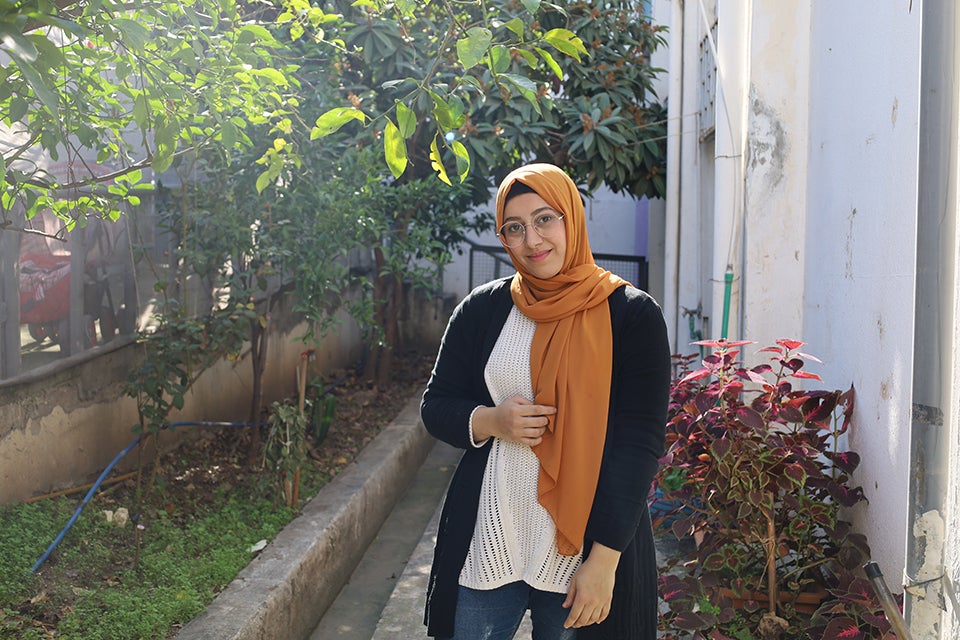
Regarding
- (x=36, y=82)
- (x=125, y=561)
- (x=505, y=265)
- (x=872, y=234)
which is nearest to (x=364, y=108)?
(x=125, y=561)

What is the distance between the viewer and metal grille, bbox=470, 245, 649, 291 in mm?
10836

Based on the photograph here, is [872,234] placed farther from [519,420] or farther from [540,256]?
[519,420]

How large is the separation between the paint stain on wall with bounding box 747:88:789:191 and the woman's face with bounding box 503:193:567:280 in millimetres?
2558

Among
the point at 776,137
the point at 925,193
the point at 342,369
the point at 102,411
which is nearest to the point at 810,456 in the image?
the point at 925,193

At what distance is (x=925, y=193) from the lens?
1.85m

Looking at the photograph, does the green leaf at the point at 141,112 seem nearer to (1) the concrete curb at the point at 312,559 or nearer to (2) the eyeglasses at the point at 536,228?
(2) the eyeglasses at the point at 536,228

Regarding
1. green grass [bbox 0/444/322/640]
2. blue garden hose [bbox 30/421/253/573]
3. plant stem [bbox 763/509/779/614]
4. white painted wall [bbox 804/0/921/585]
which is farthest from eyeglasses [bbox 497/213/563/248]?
blue garden hose [bbox 30/421/253/573]

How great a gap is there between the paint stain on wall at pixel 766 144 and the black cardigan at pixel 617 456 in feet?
8.35

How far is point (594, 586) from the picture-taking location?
2.10m

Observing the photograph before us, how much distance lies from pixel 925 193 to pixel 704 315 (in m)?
4.52

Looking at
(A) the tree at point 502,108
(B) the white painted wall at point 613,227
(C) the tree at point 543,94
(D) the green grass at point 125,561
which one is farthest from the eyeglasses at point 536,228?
(B) the white painted wall at point 613,227

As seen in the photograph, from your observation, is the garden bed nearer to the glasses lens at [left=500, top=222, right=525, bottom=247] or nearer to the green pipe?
the glasses lens at [left=500, top=222, right=525, bottom=247]

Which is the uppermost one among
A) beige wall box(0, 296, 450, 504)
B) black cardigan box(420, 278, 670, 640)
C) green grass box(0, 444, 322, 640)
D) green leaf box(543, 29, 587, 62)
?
green leaf box(543, 29, 587, 62)

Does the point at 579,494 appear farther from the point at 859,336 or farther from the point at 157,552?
the point at 157,552
